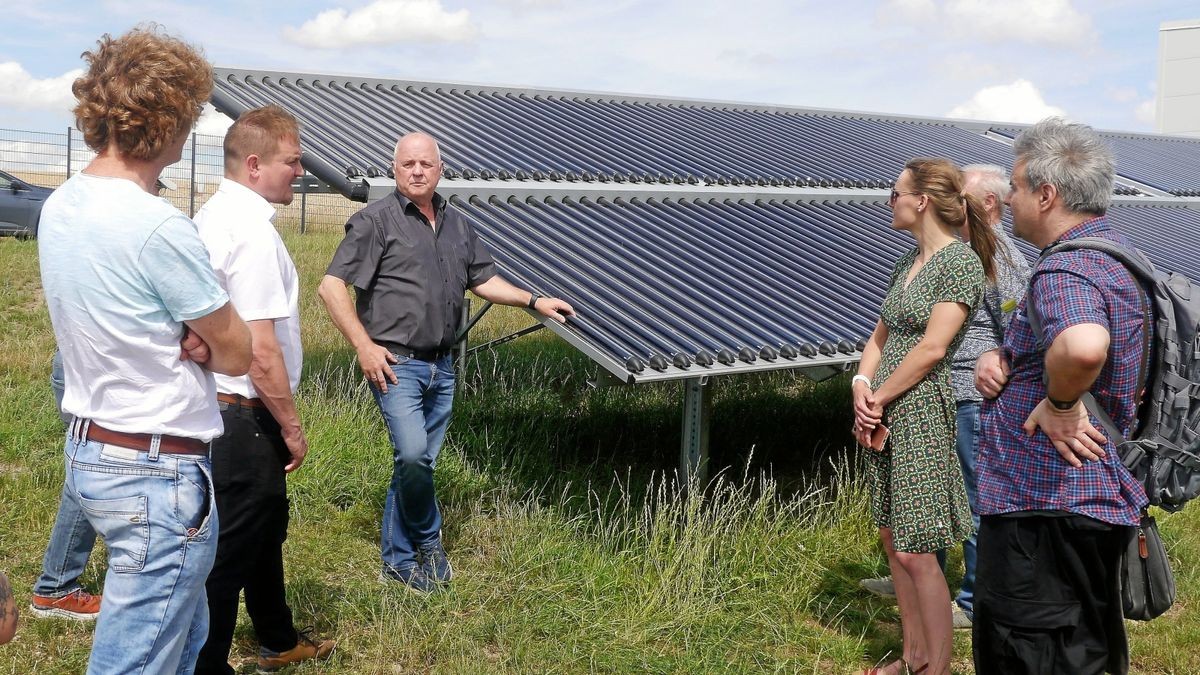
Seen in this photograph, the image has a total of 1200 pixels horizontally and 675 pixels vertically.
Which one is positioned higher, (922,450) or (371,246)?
(371,246)

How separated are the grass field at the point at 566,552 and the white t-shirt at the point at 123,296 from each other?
186 centimetres

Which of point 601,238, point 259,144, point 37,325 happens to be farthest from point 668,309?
point 37,325

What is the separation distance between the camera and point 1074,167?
312cm

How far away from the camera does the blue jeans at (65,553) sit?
4.46m

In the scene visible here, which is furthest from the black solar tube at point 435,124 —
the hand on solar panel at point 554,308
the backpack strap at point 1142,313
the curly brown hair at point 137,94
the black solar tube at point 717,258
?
the backpack strap at point 1142,313

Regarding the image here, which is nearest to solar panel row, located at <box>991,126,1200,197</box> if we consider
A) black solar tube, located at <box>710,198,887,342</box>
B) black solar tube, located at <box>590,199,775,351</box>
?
black solar tube, located at <box>710,198,887,342</box>

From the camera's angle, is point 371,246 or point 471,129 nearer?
point 371,246

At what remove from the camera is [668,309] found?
5.16 m

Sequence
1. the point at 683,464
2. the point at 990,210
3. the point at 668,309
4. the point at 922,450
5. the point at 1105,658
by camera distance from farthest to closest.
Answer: the point at 683,464, the point at 668,309, the point at 990,210, the point at 922,450, the point at 1105,658

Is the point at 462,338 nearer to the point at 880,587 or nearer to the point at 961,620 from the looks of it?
the point at 880,587

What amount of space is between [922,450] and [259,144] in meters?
2.60

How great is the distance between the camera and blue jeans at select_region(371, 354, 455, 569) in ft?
15.3

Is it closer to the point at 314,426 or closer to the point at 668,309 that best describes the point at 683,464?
the point at 668,309

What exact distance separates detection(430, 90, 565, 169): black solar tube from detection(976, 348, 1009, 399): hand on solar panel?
3677mm
